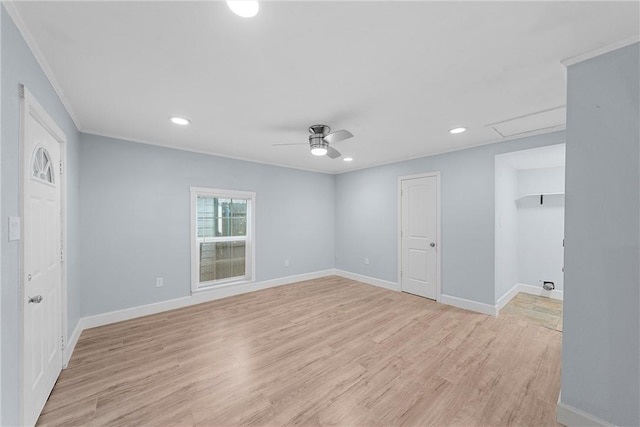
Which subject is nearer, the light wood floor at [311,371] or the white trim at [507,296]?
the light wood floor at [311,371]

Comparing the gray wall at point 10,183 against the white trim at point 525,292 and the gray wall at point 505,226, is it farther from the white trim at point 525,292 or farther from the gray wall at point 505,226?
the white trim at point 525,292

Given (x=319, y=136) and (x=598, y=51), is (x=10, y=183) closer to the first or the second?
(x=319, y=136)

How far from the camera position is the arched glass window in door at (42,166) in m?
1.74

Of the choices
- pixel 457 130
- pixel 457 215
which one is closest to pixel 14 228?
pixel 457 130

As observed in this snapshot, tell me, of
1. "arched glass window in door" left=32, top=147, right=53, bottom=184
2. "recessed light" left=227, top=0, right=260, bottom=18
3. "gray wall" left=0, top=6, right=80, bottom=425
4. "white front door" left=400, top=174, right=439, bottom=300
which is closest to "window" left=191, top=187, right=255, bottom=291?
"arched glass window in door" left=32, top=147, right=53, bottom=184

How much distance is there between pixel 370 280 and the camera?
5.17 m

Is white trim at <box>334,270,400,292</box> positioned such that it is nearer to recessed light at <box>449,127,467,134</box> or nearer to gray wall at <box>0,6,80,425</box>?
recessed light at <box>449,127,467,134</box>

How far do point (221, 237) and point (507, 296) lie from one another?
4878mm

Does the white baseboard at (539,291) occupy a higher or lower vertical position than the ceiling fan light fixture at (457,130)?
lower

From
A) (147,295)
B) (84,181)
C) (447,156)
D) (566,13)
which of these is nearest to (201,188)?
(84,181)

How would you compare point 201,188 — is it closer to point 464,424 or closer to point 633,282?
point 464,424

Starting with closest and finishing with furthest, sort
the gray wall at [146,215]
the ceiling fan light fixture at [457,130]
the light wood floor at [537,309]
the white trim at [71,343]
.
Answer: the white trim at [71,343] < the ceiling fan light fixture at [457,130] < the gray wall at [146,215] < the light wood floor at [537,309]

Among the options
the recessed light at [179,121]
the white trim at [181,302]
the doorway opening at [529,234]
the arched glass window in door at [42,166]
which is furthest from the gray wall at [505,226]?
the arched glass window in door at [42,166]

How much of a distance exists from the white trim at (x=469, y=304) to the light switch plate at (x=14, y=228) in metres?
4.64
